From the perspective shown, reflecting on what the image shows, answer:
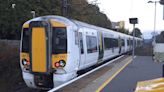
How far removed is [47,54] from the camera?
1412 cm

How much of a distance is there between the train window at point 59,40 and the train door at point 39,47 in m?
0.43

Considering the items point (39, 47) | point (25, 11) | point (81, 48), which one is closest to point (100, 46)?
point (81, 48)

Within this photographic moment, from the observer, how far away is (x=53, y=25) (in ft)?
47.7

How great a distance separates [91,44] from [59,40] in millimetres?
5446

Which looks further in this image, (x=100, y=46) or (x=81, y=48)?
(x=100, y=46)

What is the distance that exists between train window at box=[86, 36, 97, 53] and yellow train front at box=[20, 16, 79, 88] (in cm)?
420

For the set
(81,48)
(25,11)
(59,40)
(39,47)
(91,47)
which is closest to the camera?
(39,47)

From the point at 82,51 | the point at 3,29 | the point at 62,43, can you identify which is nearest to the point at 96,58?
the point at 82,51

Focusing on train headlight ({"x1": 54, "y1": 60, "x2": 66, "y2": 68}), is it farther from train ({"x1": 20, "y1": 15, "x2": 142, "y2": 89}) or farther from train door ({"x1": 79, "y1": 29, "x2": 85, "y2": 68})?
train door ({"x1": 79, "y1": 29, "x2": 85, "y2": 68})

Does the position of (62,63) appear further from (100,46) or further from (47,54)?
(100,46)

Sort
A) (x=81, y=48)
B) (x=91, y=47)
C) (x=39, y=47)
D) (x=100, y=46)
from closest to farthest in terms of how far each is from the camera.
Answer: (x=39, y=47), (x=81, y=48), (x=91, y=47), (x=100, y=46)

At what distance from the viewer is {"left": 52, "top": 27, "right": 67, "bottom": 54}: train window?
14.4 metres

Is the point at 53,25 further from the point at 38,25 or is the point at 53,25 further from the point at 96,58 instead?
the point at 96,58

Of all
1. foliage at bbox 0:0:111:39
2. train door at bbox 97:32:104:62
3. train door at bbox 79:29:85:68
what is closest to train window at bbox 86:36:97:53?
train door at bbox 97:32:104:62
